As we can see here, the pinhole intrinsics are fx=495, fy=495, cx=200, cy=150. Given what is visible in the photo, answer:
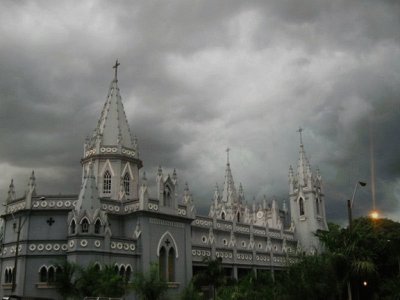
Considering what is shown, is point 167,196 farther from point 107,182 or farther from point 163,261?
point 107,182

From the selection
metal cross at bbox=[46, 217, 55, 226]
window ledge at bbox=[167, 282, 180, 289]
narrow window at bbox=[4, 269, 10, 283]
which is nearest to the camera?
narrow window at bbox=[4, 269, 10, 283]

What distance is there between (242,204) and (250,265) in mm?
25342

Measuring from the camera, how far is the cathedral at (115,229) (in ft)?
146

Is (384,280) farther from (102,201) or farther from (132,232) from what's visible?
Answer: (102,201)

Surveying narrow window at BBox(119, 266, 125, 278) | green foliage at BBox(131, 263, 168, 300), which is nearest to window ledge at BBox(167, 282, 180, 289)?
narrow window at BBox(119, 266, 125, 278)

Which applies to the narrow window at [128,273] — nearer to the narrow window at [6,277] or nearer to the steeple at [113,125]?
the narrow window at [6,277]

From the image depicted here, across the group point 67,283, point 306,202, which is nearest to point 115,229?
point 67,283

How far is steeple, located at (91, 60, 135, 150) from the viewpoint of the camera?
56219 mm

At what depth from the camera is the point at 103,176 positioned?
54.6 meters

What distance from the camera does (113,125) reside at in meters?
57.3

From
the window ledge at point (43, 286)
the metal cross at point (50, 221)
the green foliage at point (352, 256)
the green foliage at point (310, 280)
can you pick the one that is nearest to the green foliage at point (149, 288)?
the green foliage at point (310, 280)

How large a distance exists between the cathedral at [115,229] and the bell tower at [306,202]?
11.5 m

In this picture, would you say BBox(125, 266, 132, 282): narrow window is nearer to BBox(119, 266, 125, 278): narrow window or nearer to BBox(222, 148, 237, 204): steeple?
BBox(119, 266, 125, 278): narrow window

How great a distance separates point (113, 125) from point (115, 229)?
43.2ft
